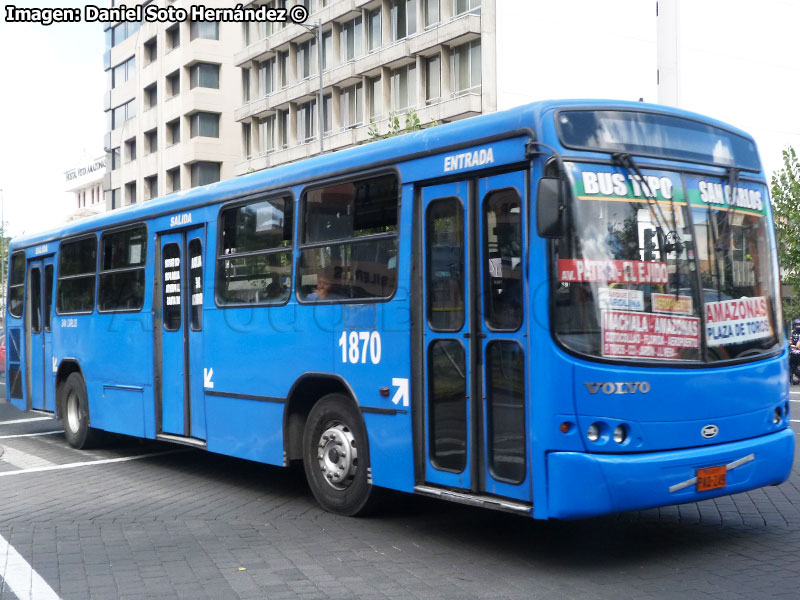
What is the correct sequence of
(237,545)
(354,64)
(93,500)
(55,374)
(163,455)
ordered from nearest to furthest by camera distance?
(237,545) → (93,500) → (163,455) → (55,374) → (354,64)

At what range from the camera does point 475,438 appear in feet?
22.6

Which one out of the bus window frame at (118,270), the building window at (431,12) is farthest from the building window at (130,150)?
the bus window frame at (118,270)

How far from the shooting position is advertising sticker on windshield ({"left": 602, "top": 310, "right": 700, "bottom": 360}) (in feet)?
20.9

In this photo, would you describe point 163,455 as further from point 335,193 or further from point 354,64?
point 354,64

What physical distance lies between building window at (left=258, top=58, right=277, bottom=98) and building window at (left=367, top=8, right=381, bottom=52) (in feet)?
28.1

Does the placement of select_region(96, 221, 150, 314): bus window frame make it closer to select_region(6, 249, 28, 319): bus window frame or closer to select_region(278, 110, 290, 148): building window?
select_region(6, 249, 28, 319): bus window frame

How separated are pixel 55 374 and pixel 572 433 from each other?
9714mm

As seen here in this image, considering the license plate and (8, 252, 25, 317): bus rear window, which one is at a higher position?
(8, 252, 25, 317): bus rear window

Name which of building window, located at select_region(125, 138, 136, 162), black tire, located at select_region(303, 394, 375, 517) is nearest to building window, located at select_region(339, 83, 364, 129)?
building window, located at select_region(125, 138, 136, 162)

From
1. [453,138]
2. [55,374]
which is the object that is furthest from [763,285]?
[55,374]

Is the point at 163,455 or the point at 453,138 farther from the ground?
the point at 453,138

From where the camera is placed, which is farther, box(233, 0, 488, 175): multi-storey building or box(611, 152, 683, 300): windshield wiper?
Result: box(233, 0, 488, 175): multi-storey building

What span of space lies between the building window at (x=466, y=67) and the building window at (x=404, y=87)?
2280 mm

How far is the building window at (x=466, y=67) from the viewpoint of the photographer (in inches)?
1521
